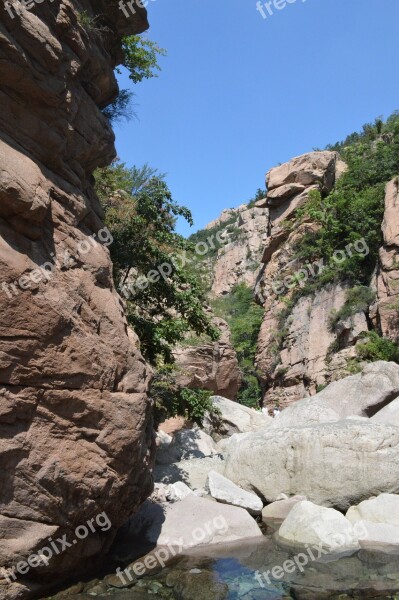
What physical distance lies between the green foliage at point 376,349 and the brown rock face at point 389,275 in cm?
38

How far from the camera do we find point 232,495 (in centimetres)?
1030

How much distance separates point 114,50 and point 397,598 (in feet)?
31.9

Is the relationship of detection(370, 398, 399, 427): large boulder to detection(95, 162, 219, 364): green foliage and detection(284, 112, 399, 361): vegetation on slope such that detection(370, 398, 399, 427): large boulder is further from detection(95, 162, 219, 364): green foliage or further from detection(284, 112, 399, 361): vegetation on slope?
detection(284, 112, 399, 361): vegetation on slope

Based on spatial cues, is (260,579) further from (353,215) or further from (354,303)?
(353,215)

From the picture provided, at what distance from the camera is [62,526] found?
629 centimetres

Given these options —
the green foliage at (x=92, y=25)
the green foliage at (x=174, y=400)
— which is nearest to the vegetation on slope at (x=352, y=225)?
the green foliage at (x=174, y=400)

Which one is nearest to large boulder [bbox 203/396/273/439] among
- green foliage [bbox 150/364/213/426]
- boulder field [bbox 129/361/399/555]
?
boulder field [bbox 129/361/399/555]

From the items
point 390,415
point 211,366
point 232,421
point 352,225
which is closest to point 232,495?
point 390,415

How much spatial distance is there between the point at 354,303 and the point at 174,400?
13057mm

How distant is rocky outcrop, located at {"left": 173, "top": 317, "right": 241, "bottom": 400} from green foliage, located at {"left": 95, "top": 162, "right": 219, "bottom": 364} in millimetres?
6271

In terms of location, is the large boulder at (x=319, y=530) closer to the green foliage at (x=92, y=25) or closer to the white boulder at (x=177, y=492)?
the white boulder at (x=177, y=492)

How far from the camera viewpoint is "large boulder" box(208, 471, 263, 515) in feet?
33.3

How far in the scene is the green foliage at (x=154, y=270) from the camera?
1117 cm

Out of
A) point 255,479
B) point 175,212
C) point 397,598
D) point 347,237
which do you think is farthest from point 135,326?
point 347,237
